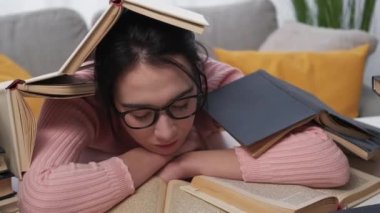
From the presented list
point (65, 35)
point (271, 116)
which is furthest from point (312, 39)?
point (271, 116)

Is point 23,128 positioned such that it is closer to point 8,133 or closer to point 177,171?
point 8,133

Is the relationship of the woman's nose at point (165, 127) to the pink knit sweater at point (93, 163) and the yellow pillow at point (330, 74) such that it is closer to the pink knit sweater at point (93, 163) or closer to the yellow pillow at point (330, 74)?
the pink knit sweater at point (93, 163)

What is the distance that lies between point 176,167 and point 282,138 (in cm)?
19

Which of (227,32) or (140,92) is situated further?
(227,32)

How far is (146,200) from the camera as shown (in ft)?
2.45

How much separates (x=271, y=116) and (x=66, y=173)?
1.16ft

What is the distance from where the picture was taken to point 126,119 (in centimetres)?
79

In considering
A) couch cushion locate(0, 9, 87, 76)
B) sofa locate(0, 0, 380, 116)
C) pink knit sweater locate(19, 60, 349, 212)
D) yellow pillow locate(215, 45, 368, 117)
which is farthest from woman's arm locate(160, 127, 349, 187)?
couch cushion locate(0, 9, 87, 76)

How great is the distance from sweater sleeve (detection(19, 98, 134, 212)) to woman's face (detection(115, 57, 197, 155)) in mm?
74

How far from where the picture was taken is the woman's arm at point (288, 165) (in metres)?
0.80

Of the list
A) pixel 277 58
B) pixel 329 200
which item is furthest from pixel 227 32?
pixel 329 200

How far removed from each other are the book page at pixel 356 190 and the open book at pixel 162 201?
212 mm

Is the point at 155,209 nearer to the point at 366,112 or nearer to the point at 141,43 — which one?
the point at 141,43

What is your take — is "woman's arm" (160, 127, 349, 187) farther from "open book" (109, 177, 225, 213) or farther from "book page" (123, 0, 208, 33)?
"book page" (123, 0, 208, 33)
